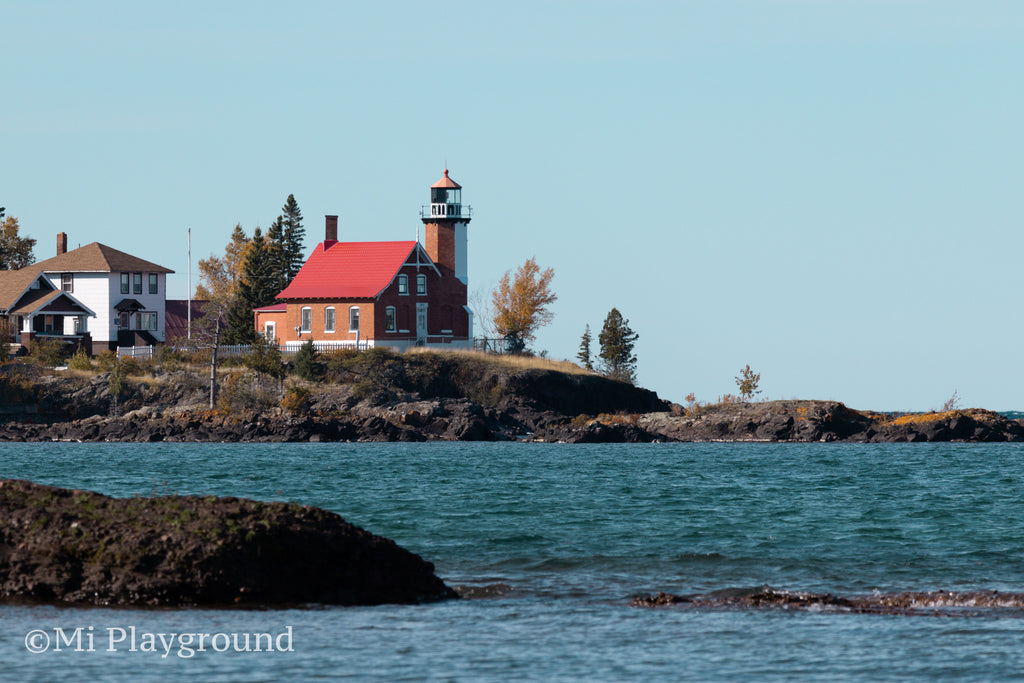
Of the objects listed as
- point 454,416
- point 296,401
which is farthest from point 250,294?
point 454,416

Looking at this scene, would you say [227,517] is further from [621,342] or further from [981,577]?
→ [621,342]

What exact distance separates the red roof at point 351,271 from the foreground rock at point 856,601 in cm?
6039

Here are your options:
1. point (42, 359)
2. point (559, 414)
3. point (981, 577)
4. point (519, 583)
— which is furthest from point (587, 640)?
point (42, 359)

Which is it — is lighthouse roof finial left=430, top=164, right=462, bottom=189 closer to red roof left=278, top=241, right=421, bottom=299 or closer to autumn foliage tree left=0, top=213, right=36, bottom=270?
red roof left=278, top=241, right=421, bottom=299

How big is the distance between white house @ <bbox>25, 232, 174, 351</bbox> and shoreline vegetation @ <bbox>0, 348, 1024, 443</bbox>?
10.5 m

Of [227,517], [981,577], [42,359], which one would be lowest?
[981,577]

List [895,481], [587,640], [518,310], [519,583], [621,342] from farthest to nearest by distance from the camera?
[621,342]
[518,310]
[895,481]
[519,583]
[587,640]

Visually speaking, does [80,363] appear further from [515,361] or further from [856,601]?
[856,601]

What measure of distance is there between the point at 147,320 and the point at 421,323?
910 inches

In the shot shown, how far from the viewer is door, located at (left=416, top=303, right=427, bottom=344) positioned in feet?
262

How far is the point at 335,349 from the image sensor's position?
76.9 meters

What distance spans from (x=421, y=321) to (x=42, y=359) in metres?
23.6

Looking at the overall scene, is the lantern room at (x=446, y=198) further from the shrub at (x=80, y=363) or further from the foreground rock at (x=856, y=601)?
the foreground rock at (x=856, y=601)

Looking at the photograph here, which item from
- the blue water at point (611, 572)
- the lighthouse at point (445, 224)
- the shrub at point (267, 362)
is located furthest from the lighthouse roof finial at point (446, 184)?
the blue water at point (611, 572)
